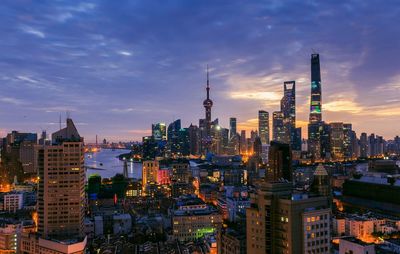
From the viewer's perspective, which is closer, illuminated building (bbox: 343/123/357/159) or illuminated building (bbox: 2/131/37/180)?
illuminated building (bbox: 2/131/37/180)

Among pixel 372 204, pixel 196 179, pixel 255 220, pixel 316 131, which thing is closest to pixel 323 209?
pixel 255 220

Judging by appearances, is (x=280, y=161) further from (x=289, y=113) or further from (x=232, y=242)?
(x=289, y=113)

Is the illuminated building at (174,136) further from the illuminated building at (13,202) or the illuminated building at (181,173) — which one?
the illuminated building at (13,202)

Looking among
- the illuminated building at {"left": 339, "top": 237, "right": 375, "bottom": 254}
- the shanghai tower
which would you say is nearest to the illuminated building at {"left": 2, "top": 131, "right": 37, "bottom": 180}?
the illuminated building at {"left": 339, "top": 237, "right": 375, "bottom": 254}

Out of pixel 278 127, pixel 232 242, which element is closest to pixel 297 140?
pixel 278 127

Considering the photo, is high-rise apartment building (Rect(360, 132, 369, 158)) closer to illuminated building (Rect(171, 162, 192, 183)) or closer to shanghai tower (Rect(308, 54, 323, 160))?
shanghai tower (Rect(308, 54, 323, 160))

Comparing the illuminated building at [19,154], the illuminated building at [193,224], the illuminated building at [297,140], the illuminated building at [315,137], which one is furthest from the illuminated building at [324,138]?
the illuminated building at [193,224]
